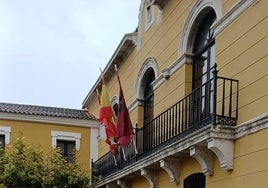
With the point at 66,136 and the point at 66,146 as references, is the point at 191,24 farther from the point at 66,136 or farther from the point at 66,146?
the point at 66,146

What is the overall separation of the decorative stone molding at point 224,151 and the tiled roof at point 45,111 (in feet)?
47.7

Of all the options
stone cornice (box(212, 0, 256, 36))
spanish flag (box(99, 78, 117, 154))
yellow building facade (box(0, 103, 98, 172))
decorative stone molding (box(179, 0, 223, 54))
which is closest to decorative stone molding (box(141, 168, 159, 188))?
spanish flag (box(99, 78, 117, 154))

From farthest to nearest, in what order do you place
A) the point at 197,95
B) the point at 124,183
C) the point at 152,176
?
1. the point at 124,183
2. the point at 152,176
3. the point at 197,95

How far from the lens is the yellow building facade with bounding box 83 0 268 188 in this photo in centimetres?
892

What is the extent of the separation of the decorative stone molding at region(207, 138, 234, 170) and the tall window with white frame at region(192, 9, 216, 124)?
2.69ft

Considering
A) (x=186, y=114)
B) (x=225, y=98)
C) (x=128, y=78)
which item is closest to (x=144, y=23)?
(x=128, y=78)

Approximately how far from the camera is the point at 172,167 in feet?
38.9

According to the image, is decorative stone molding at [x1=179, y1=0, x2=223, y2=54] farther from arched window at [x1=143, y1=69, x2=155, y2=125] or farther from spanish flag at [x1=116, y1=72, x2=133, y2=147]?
arched window at [x1=143, y1=69, x2=155, y2=125]

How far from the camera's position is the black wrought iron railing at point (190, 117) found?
31.2 ft

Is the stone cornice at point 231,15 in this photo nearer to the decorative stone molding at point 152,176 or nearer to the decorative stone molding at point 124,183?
the decorative stone molding at point 152,176

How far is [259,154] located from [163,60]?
567 cm

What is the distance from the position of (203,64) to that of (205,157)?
248cm

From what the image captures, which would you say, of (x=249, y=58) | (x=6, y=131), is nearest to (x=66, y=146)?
(x=6, y=131)

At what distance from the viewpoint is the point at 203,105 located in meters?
10.8
